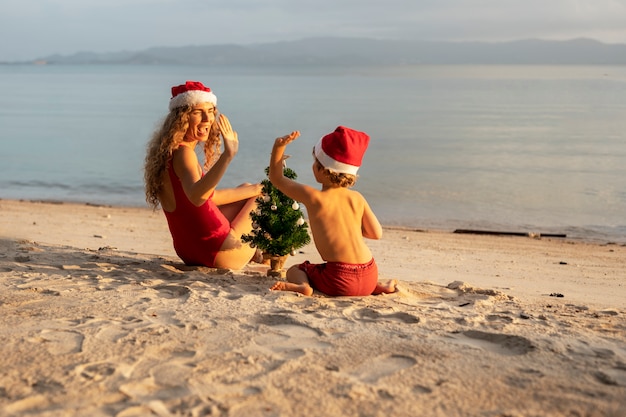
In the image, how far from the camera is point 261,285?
20.3 ft

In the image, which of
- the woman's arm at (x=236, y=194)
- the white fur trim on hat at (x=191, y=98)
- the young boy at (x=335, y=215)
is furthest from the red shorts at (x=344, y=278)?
the white fur trim on hat at (x=191, y=98)

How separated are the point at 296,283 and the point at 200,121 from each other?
5.68 feet

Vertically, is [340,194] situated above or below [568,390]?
above

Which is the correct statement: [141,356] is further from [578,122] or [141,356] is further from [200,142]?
[578,122]

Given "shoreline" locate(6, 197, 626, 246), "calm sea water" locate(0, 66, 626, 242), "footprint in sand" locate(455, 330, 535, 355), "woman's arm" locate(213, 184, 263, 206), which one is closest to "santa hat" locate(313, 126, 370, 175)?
"woman's arm" locate(213, 184, 263, 206)

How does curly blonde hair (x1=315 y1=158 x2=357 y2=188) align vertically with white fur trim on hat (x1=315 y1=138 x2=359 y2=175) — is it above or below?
below

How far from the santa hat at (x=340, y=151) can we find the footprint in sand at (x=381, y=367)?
1.74 meters

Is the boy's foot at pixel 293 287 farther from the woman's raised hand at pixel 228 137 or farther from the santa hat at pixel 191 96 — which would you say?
the santa hat at pixel 191 96

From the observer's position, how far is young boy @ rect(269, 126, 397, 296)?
5738 mm

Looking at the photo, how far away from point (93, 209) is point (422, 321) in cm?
1012

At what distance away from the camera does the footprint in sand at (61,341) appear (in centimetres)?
439

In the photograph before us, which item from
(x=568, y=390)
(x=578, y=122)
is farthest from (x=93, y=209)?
(x=578, y=122)

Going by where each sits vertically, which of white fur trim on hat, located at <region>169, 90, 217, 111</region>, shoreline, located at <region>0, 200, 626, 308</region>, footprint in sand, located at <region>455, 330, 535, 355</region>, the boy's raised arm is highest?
white fur trim on hat, located at <region>169, 90, 217, 111</region>

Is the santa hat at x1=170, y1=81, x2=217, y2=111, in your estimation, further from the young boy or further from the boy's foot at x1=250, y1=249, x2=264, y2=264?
the boy's foot at x1=250, y1=249, x2=264, y2=264
